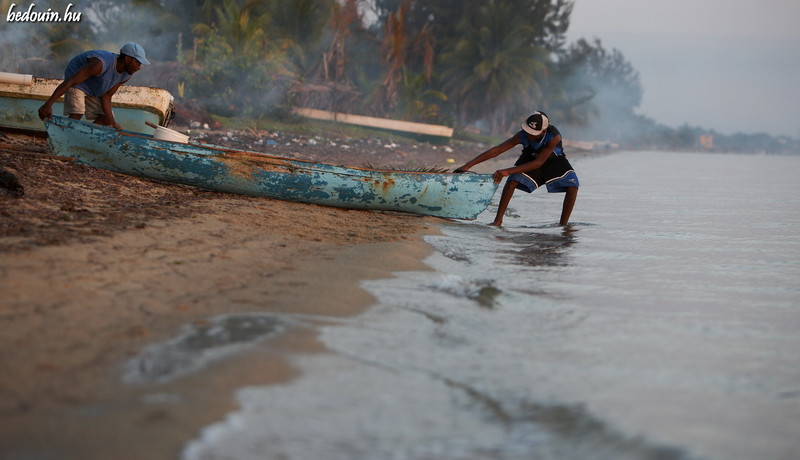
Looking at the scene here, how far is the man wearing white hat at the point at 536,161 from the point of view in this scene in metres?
6.94

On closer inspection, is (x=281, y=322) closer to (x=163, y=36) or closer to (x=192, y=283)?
(x=192, y=283)

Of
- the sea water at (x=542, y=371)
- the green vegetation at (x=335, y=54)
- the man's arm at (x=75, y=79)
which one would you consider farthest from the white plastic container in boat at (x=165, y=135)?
the green vegetation at (x=335, y=54)

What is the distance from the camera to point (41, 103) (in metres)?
8.75

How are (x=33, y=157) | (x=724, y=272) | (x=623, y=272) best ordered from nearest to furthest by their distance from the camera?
(x=623, y=272), (x=724, y=272), (x=33, y=157)

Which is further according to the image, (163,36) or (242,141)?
(163,36)

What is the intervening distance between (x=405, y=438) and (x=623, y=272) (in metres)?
3.63

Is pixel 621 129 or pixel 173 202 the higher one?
pixel 621 129

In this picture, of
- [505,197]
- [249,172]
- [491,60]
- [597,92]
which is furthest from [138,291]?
[597,92]

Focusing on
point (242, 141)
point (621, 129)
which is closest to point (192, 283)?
point (242, 141)

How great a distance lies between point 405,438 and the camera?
2299 mm

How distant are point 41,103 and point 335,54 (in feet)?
63.1

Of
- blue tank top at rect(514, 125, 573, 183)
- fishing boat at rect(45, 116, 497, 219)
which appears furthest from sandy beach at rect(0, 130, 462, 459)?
blue tank top at rect(514, 125, 573, 183)

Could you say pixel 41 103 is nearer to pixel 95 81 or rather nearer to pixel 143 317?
pixel 95 81

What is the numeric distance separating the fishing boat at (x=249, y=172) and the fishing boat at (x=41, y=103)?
229 cm
